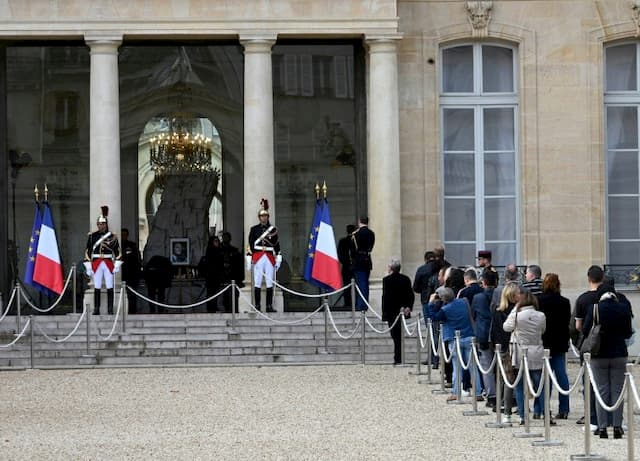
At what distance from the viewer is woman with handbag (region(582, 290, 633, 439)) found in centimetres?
1619

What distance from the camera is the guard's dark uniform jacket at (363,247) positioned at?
2670cm

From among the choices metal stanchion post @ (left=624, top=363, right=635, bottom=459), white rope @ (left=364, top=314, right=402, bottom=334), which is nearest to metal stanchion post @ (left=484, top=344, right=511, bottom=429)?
metal stanchion post @ (left=624, top=363, right=635, bottom=459)

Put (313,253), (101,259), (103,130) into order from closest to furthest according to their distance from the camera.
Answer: (101,259), (313,253), (103,130)

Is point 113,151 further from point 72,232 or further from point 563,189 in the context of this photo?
point 563,189

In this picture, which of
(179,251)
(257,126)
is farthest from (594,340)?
(179,251)

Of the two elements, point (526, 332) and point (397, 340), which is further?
point (397, 340)

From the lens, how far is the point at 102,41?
2822 cm

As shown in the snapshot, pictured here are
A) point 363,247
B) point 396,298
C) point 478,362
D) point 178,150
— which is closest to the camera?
point 478,362

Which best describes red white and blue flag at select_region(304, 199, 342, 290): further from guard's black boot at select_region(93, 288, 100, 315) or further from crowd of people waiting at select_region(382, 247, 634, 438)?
crowd of people waiting at select_region(382, 247, 634, 438)

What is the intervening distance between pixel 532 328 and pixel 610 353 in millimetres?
970

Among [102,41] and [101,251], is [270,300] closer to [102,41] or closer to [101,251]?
[101,251]

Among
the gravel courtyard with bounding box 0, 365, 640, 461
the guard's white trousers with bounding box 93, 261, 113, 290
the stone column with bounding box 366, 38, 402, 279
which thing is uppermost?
the stone column with bounding box 366, 38, 402, 279

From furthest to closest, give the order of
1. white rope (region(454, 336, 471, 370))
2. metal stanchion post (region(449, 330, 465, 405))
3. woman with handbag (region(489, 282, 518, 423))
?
metal stanchion post (region(449, 330, 465, 405)), white rope (region(454, 336, 471, 370)), woman with handbag (region(489, 282, 518, 423))

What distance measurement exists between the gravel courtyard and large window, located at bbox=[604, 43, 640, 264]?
7786 mm
